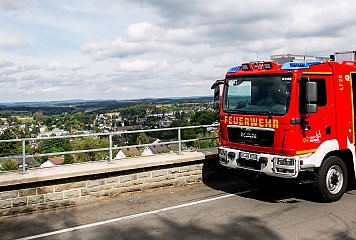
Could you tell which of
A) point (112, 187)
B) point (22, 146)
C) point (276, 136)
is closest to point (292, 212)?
point (276, 136)

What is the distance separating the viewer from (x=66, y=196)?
24.2ft

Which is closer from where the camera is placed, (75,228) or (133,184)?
(75,228)

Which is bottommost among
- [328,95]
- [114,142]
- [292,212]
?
[292,212]

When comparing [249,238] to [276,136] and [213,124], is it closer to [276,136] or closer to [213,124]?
[276,136]

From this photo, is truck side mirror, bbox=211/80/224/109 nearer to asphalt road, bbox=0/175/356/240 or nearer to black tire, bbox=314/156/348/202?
asphalt road, bbox=0/175/356/240

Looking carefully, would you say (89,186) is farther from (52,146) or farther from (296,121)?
(296,121)

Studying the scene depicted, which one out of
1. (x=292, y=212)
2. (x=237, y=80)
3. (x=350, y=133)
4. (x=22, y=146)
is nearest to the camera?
(x=292, y=212)

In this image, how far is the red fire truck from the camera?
705 centimetres

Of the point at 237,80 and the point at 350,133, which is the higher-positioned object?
the point at 237,80

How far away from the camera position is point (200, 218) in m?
6.52

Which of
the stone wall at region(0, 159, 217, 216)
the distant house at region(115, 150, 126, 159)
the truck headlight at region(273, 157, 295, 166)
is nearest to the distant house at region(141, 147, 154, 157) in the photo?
the distant house at region(115, 150, 126, 159)

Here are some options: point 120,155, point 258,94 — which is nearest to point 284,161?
point 258,94

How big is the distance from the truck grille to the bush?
469cm

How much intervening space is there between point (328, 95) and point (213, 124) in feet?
12.0
